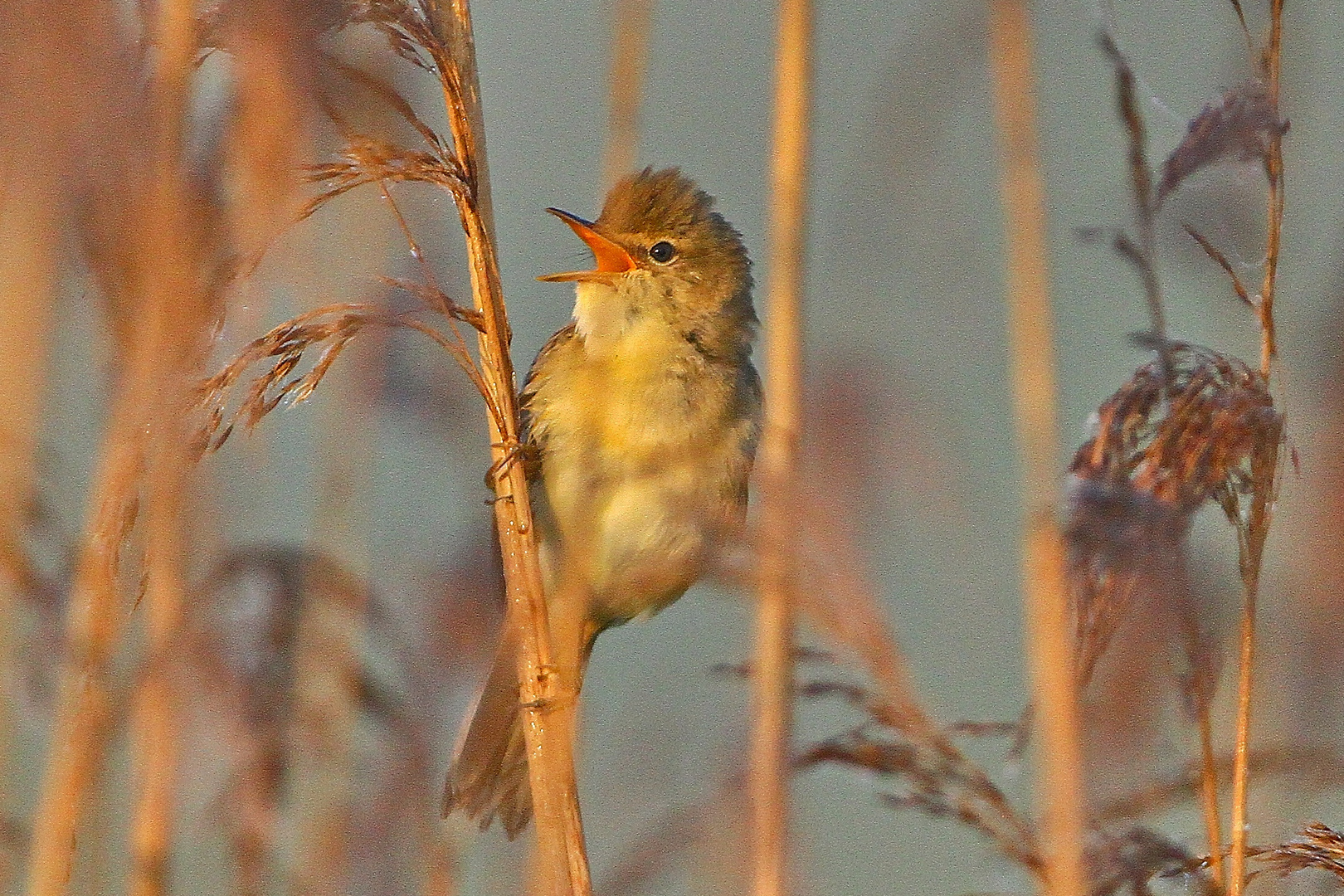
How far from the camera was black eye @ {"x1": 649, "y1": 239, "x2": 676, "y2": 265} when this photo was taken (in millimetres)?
2848

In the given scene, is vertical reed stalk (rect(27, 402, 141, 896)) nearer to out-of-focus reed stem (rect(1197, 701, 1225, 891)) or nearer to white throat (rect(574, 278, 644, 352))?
out-of-focus reed stem (rect(1197, 701, 1225, 891))

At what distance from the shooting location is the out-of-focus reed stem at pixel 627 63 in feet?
7.47

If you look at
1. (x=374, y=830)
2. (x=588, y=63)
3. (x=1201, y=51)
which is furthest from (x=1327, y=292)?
(x=588, y=63)

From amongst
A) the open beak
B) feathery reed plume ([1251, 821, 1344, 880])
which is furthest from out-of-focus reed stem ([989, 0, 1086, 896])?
the open beak

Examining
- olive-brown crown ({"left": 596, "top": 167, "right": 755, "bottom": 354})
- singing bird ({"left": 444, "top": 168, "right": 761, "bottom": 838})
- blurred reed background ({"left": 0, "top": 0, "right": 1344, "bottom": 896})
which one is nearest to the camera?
blurred reed background ({"left": 0, "top": 0, "right": 1344, "bottom": 896})

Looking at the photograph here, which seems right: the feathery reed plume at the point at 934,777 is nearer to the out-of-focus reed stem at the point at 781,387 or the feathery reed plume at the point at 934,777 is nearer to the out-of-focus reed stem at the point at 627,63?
the out-of-focus reed stem at the point at 781,387

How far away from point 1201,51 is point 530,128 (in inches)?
73.8

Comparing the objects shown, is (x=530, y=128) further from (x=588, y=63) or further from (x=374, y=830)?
(x=374, y=830)

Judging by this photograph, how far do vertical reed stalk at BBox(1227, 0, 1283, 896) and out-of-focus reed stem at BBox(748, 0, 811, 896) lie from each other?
455 millimetres

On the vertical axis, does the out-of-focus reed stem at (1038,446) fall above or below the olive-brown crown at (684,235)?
below

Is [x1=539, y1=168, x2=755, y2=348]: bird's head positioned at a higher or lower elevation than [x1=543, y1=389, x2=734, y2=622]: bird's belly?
higher

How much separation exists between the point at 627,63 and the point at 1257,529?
1.24 meters

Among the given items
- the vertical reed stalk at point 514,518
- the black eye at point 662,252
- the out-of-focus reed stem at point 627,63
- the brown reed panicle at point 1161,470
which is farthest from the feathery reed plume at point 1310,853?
the black eye at point 662,252

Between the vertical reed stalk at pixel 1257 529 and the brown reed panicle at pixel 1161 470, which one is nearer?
the brown reed panicle at pixel 1161 470
